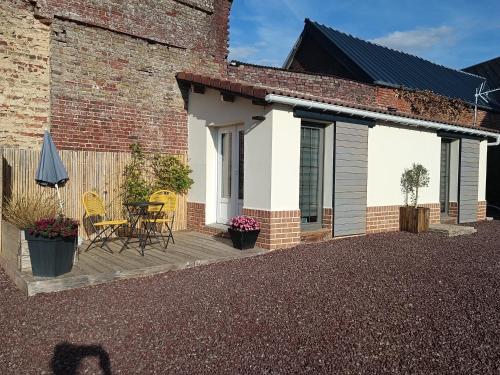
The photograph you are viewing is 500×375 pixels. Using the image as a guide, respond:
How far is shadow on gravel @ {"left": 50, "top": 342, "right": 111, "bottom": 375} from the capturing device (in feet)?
10.4

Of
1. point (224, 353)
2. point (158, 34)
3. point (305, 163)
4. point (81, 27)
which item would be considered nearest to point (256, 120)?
point (305, 163)

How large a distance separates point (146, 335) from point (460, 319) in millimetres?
2919

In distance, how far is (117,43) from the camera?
26.7ft

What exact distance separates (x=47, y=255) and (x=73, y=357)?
207 cm

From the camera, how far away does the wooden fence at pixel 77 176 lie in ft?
22.4

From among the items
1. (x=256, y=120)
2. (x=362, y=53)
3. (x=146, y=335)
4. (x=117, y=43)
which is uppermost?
(x=362, y=53)

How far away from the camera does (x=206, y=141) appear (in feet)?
28.7

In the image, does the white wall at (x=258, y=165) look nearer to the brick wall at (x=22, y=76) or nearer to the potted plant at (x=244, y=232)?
the potted plant at (x=244, y=232)

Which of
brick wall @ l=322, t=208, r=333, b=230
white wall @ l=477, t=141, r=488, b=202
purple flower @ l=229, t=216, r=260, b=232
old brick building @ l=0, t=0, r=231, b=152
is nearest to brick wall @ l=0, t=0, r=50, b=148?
old brick building @ l=0, t=0, r=231, b=152

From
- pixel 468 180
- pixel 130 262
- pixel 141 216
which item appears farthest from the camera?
pixel 468 180

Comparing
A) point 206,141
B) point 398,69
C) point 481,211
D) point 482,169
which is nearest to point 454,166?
point 482,169

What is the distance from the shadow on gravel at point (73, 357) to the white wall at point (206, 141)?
17.5ft

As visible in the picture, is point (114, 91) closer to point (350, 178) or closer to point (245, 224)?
point (245, 224)

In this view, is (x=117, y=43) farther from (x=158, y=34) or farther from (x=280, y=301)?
(x=280, y=301)
